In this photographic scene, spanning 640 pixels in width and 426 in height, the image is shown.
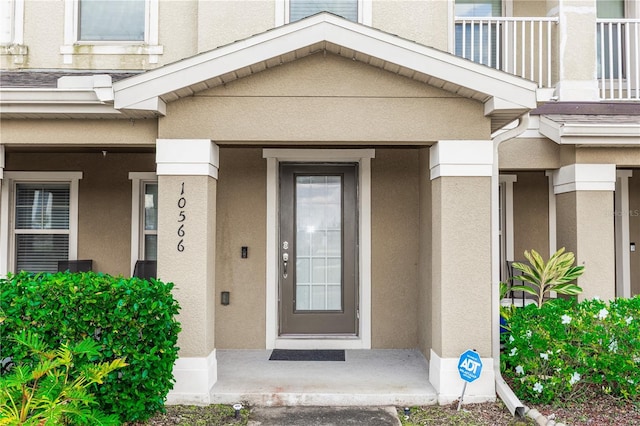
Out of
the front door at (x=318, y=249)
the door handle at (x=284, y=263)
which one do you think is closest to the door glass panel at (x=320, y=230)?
the front door at (x=318, y=249)

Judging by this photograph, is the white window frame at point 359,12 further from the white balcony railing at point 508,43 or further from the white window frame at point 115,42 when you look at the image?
the white window frame at point 115,42

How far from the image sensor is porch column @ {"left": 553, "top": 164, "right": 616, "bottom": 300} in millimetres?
5734


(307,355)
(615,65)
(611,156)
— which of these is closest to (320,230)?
(307,355)

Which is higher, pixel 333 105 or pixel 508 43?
pixel 508 43

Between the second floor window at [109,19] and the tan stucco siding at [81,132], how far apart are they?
2421 millimetres

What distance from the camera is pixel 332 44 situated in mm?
4535

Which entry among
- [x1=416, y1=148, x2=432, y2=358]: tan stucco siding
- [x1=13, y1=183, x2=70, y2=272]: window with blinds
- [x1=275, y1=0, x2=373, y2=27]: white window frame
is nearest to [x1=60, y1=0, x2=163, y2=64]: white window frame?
[x1=275, y1=0, x2=373, y2=27]: white window frame

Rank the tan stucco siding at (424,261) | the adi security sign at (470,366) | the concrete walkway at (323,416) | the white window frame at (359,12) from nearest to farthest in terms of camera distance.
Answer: the concrete walkway at (323,416), the adi security sign at (470,366), the tan stucco siding at (424,261), the white window frame at (359,12)

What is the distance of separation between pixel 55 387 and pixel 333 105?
11.1 ft

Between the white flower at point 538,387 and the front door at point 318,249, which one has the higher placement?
the front door at point 318,249

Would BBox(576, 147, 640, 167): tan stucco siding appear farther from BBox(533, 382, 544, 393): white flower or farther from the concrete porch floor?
the concrete porch floor

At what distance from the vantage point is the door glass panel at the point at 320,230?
6.32 meters

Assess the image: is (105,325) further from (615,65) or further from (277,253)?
(615,65)

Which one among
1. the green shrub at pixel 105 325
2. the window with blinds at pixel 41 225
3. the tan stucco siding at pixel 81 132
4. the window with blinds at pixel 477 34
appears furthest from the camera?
the window with blinds at pixel 477 34
